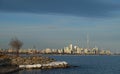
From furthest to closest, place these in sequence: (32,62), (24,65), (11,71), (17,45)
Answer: (17,45), (32,62), (24,65), (11,71)

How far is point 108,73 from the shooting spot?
11100 cm

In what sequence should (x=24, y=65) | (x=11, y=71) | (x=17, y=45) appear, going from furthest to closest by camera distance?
(x=17, y=45), (x=24, y=65), (x=11, y=71)

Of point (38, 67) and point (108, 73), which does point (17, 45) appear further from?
point (108, 73)

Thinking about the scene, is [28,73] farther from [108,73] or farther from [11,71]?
[108,73]

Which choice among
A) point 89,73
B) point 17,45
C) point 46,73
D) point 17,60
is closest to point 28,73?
point 46,73

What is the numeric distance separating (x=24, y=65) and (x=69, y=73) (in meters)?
25.6

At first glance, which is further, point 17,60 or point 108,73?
point 17,60

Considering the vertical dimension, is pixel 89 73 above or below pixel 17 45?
below

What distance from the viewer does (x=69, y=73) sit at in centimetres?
10875

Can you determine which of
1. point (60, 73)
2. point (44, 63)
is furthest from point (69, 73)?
point (44, 63)

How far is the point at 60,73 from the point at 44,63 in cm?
3095

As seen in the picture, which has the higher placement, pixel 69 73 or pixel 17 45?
pixel 17 45

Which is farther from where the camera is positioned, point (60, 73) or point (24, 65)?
point (24, 65)

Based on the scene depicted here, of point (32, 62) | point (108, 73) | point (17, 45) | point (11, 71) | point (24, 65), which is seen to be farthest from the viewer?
point (17, 45)
